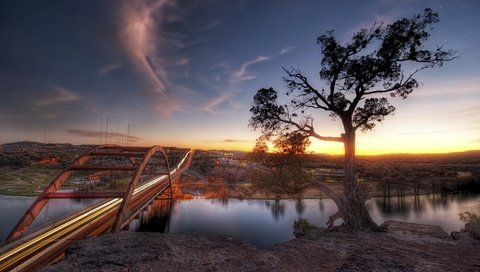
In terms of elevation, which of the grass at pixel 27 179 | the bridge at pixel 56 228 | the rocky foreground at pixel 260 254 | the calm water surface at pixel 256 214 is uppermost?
the rocky foreground at pixel 260 254

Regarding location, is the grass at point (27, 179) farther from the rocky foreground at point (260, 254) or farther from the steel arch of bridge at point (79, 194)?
the rocky foreground at point (260, 254)

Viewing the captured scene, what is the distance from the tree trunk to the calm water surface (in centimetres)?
2681

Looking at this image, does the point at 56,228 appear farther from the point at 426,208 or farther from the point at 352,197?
the point at 426,208

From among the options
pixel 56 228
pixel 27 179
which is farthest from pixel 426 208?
pixel 27 179

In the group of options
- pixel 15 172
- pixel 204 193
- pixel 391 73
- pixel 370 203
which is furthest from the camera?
pixel 15 172

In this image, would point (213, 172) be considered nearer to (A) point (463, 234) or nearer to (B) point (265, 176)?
(B) point (265, 176)

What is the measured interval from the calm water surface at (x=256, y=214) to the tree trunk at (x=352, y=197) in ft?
88.0

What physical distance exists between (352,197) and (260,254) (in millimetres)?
11445

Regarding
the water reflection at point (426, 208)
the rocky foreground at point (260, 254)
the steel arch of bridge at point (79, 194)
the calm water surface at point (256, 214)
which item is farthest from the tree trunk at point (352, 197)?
the water reflection at point (426, 208)

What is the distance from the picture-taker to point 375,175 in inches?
3907

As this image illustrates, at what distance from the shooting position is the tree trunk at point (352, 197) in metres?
16.5

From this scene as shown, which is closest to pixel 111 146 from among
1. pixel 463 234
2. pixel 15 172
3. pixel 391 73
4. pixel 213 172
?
pixel 391 73

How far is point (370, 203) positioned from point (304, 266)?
71060mm

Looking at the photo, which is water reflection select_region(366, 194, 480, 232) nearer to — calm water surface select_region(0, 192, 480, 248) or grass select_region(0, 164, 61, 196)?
calm water surface select_region(0, 192, 480, 248)
